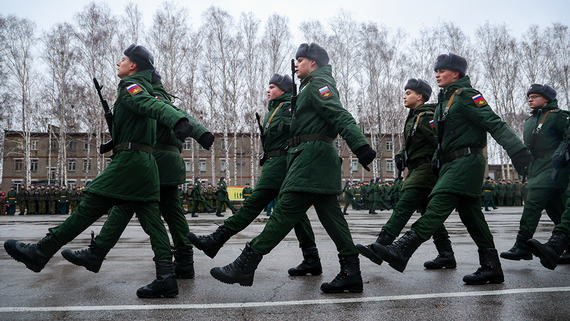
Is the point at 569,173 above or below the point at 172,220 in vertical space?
above

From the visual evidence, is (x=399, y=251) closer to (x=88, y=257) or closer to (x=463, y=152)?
(x=463, y=152)

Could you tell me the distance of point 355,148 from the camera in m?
3.38

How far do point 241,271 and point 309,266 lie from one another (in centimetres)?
120

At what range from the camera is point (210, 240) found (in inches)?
158

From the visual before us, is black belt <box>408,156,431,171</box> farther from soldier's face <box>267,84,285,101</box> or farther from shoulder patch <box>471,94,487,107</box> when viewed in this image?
soldier's face <box>267,84,285,101</box>

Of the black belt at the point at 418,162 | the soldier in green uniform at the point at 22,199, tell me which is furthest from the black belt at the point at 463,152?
the soldier in green uniform at the point at 22,199

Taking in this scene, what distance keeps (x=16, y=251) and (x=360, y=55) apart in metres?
34.3

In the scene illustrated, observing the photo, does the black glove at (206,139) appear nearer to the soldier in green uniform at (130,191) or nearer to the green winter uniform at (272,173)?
the soldier in green uniform at (130,191)

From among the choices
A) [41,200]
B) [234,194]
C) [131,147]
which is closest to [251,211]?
[131,147]

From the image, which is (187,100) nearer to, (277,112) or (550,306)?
(277,112)

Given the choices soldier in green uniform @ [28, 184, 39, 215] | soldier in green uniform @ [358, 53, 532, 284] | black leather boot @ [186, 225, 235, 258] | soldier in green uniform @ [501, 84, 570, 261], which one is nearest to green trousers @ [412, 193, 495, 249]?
soldier in green uniform @ [358, 53, 532, 284]

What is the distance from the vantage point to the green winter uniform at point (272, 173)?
4.17 m

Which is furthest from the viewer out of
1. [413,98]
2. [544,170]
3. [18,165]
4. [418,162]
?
[18,165]

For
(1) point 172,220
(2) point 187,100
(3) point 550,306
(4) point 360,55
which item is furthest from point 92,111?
(3) point 550,306
